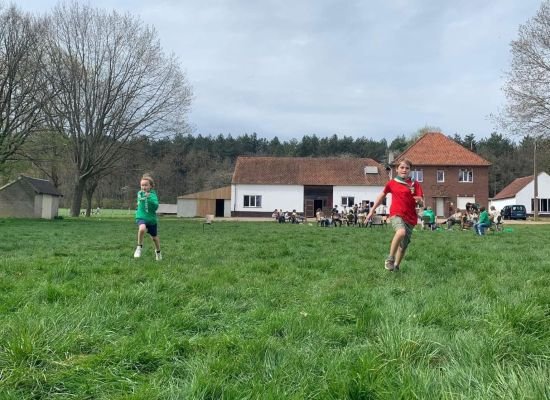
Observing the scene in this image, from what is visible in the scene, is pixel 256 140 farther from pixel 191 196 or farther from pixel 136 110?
pixel 136 110

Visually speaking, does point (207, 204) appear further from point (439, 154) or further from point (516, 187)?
point (516, 187)

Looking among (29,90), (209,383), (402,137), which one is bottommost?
(209,383)

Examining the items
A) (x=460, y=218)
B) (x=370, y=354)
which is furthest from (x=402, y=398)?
(x=460, y=218)

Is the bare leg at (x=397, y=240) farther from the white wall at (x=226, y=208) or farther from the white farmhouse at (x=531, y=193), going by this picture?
the white farmhouse at (x=531, y=193)

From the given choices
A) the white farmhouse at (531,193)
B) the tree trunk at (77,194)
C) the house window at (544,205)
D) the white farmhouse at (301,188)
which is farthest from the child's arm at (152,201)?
the house window at (544,205)

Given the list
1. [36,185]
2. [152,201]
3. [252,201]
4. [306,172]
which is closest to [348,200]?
[306,172]

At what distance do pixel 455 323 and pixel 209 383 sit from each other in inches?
91.2

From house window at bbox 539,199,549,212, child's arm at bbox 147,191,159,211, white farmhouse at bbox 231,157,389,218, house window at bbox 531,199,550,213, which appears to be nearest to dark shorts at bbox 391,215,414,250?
child's arm at bbox 147,191,159,211

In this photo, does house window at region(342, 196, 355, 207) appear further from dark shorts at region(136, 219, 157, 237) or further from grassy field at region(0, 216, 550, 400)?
grassy field at region(0, 216, 550, 400)

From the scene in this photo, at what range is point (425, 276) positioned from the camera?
685cm

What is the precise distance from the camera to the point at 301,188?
53812 mm

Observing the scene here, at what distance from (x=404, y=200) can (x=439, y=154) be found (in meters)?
48.3

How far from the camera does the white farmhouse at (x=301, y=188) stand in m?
53.2

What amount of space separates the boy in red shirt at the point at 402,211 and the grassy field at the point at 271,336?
0.81 metres
